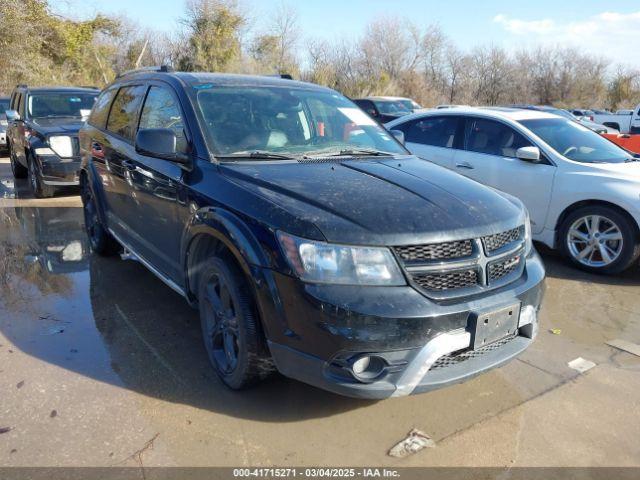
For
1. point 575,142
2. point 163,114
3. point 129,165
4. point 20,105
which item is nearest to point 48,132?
point 20,105

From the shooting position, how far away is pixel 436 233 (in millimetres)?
2611

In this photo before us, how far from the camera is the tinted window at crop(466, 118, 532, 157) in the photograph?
19.9 ft

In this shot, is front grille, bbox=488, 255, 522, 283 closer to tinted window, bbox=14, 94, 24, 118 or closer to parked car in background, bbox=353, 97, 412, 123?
tinted window, bbox=14, 94, 24, 118

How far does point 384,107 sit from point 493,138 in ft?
39.7

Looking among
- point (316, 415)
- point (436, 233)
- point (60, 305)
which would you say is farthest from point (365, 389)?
point (60, 305)

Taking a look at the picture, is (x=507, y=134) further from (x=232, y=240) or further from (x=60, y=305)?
(x=60, y=305)

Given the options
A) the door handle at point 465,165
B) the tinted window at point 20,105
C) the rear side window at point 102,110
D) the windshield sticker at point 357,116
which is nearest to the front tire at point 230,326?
the windshield sticker at point 357,116

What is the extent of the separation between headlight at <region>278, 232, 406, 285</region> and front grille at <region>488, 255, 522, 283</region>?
57 centimetres

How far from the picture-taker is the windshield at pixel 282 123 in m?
3.51

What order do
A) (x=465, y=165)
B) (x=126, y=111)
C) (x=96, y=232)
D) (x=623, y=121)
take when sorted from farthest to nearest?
(x=623, y=121) < (x=465, y=165) < (x=96, y=232) < (x=126, y=111)

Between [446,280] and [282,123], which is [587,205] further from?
[446,280]

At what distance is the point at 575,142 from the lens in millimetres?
5992

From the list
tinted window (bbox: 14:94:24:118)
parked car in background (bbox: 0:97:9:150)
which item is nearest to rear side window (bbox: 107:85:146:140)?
tinted window (bbox: 14:94:24:118)

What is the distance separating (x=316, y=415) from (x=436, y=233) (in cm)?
121
